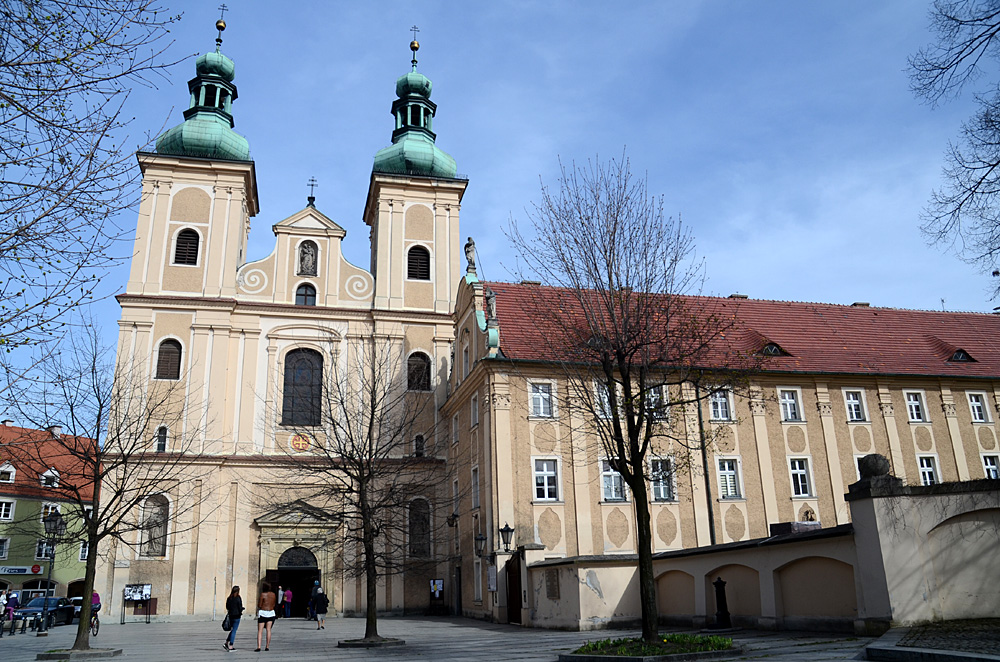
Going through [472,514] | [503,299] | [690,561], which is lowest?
[690,561]

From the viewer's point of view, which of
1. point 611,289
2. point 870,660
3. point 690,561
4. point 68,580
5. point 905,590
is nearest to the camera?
point 870,660

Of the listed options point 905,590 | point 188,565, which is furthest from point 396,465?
point 905,590

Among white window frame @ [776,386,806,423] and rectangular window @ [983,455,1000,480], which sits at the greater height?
white window frame @ [776,386,806,423]

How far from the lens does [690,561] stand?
19.0 m

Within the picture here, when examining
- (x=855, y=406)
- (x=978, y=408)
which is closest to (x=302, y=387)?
(x=855, y=406)

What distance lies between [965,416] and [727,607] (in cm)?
1767

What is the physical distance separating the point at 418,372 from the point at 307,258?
24.5 ft

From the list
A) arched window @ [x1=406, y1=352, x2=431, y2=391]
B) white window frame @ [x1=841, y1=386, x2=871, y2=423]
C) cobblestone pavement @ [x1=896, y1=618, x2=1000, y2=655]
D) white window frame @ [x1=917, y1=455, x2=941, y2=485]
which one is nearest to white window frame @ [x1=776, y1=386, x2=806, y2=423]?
white window frame @ [x1=841, y1=386, x2=871, y2=423]

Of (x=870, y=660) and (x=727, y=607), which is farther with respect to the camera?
(x=727, y=607)

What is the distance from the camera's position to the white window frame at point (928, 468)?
28.6 metres

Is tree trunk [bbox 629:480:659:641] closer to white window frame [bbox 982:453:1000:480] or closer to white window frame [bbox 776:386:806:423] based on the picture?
white window frame [bbox 776:386:806:423]

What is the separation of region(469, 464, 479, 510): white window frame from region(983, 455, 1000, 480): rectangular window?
59.9 feet

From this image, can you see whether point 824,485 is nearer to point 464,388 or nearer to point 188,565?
point 464,388

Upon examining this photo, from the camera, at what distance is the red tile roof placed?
28.6m
